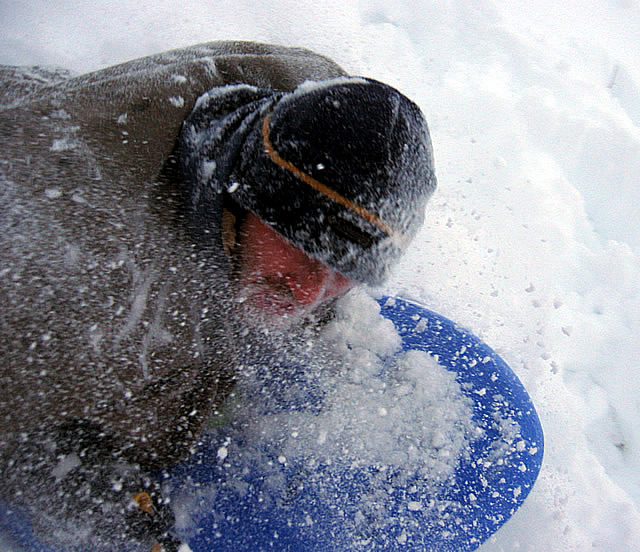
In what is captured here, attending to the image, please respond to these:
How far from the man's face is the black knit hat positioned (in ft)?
0.21

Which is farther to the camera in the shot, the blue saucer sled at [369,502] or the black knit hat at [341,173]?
the blue saucer sled at [369,502]

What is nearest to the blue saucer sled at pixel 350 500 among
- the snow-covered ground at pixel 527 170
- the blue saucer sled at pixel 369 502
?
the blue saucer sled at pixel 369 502

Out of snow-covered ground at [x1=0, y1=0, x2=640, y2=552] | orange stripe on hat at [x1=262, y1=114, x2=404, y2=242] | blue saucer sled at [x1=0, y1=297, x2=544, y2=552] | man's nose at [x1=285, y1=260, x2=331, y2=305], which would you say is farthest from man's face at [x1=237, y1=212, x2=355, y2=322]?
snow-covered ground at [x1=0, y1=0, x2=640, y2=552]

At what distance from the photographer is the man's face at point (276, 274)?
84cm

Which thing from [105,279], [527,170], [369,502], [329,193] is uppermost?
[329,193]

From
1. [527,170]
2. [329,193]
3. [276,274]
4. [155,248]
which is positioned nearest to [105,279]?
[155,248]

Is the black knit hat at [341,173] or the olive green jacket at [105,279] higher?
the black knit hat at [341,173]

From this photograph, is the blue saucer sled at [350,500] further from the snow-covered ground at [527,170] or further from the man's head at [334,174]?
the man's head at [334,174]

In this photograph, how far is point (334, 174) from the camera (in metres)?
0.72

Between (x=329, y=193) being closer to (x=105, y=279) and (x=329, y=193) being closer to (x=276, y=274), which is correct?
(x=276, y=274)

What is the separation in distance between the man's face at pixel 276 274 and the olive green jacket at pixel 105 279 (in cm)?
5

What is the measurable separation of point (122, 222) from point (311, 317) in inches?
18.9

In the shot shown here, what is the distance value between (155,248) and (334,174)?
33 centimetres

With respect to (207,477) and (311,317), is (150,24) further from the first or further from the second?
(207,477)
